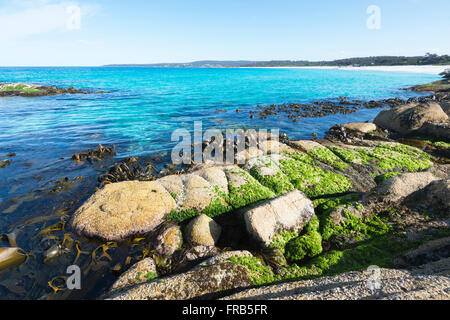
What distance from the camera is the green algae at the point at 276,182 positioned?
324 inches

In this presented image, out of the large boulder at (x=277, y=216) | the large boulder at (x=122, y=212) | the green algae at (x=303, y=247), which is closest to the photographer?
the green algae at (x=303, y=247)

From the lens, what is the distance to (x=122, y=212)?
6.79 m

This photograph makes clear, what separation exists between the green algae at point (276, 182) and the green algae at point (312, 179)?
0.83 ft

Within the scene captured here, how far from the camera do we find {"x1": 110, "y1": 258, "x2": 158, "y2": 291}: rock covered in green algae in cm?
499

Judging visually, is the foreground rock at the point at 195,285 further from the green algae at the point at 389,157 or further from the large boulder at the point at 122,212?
the green algae at the point at 389,157

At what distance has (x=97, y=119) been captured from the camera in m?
22.6

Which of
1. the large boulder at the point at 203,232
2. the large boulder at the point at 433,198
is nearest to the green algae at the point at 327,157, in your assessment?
the large boulder at the point at 433,198

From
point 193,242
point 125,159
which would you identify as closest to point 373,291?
point 193,242

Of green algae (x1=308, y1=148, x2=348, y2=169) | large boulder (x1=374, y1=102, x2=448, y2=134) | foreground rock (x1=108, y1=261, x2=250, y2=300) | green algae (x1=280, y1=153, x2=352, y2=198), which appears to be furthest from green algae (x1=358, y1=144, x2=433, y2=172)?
foreground rock (x1=108, y1=261, x2=250, y2=300)

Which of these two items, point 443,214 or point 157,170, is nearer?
point 443,214

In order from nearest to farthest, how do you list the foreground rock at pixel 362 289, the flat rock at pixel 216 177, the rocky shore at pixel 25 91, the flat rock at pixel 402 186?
1. the foreground rock at pixel 362 289
2. the flat rock at pixel 402 186
3. the flat rock at pixel 216 177
4. the rocky shore at pixel 25 91

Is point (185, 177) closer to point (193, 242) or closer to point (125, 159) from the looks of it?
Answer: point (193, 242)

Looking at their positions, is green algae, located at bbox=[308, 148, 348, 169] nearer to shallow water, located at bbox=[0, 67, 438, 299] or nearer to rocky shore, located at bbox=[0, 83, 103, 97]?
shallow water, located at bbox=[0, 67, 438, 299]
